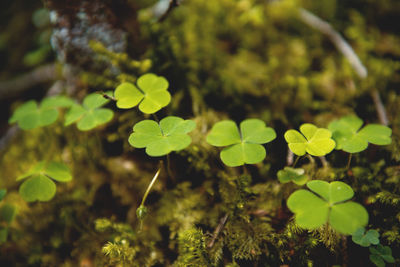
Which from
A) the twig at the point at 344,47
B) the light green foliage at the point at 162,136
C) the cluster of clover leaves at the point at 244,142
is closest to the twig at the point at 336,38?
the twig at the point at 344,47

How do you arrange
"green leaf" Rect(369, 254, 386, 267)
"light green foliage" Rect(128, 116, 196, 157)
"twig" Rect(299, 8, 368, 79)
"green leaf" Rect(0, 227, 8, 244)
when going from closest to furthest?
"green leaf" Rect(369, 254, 386, 267) → "light green foliage" Rect(128, 116, 196, 157) → "green leaf" Rect(0, 227, 8, 244) → "twig" Rect(299, 8, 368, 79)

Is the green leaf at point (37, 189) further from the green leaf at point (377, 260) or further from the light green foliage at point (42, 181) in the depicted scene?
the green leaf at point (377, 260)

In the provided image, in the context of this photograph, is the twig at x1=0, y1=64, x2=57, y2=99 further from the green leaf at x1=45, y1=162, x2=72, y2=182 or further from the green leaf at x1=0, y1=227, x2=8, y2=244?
the green leaf at x1=0, y1=227, x2=8, y2=244

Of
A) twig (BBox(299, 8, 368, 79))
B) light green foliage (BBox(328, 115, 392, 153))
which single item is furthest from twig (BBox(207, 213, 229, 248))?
twig (BBox(299, 8, 368, 79))

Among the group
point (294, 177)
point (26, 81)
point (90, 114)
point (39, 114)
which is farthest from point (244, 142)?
point (26, 81)

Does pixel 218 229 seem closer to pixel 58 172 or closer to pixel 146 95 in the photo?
pixel 146 95

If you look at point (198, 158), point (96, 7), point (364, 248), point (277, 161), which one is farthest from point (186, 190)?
point (96, 7)

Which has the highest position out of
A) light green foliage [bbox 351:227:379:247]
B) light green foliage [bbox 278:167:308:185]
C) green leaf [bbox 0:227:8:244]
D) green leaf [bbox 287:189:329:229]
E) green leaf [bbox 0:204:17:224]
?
green leaf [bbox 287:189:329:229]
